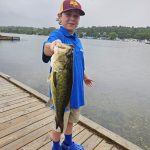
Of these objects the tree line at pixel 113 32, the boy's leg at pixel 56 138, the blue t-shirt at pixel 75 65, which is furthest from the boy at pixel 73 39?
the tree line at pixel 113 32

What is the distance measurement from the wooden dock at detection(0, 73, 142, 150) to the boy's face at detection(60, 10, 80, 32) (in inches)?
83.5

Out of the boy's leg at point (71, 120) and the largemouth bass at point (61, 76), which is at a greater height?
the largemouth bass at point (61, 76)

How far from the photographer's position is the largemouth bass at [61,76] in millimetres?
1845

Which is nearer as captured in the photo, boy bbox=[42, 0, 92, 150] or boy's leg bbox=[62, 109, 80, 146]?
boy bbox=[42, 0, 92, 150]

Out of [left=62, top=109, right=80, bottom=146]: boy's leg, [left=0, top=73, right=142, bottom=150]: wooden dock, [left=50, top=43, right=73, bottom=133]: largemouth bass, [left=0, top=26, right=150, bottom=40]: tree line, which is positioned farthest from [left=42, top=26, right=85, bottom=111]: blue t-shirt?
[left=0, top=26, right=150, bottom=40]: tree line

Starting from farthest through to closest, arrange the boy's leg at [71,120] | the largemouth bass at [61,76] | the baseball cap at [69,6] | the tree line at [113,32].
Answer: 1. the tree line at [113,32]
2. the boy's leg at [71,120]
3. the baseball cap at [69,6]
4. the largemouth bass at [61,76]

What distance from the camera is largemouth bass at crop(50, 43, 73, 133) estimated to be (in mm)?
1845

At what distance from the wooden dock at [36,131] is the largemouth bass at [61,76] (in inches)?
57.3

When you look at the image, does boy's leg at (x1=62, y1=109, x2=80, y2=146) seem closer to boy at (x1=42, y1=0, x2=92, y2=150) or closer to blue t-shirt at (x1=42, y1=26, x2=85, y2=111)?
boy at (x1=42, y1=0, x2=92, y2=150)

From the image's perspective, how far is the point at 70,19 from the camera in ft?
8.63

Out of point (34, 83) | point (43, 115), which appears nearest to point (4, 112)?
point (43, 115)

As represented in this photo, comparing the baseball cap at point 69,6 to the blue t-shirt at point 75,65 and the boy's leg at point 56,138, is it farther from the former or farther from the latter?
the boy's leg at point 56,138

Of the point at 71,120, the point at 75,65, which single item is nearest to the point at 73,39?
the point at 75,65

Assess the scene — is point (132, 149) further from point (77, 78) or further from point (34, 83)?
point (34, 83)
